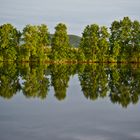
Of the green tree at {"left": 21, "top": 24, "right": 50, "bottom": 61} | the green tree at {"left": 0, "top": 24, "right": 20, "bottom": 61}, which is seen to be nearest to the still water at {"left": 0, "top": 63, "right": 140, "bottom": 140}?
the green tree at {"left": 21, "top": 24, "right": 50, "bottom": 61}

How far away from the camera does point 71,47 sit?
9675 cm

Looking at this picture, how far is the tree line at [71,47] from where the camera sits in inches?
3642

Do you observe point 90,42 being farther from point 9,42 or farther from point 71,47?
point 9,42

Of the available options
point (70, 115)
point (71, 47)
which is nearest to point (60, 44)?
point (71, 47)

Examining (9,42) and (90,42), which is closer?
(9,42)

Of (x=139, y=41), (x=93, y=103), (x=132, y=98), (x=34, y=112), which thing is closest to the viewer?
(x=34, y=112)

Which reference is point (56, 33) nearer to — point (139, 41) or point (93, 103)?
point (139, 41)

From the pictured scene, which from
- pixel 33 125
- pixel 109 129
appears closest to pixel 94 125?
pixel 109 129

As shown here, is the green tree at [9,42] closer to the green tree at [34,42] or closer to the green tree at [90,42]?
the green tree at [34,42]

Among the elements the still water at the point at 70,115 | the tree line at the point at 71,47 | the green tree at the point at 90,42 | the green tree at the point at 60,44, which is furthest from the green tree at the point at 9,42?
the still water at the point at 70,115

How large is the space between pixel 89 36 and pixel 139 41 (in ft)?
40.0

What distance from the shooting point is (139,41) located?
9319 centimetres

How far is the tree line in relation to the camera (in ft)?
303

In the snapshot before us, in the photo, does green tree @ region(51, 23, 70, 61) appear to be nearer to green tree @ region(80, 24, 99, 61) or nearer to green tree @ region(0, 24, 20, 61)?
green tree @ region(80, 24, 99, 61)
